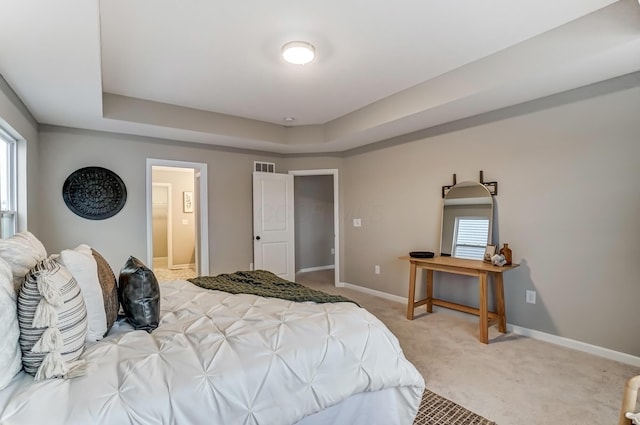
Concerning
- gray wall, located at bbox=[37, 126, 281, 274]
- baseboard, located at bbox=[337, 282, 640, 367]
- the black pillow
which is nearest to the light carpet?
baseboard, located at bbox=[337, 282, 640, 367]

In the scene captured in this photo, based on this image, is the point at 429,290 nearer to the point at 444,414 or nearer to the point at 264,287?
the point at 444,414

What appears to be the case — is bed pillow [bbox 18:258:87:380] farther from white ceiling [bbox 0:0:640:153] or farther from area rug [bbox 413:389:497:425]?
area rug [bbox 413:389:497:425]

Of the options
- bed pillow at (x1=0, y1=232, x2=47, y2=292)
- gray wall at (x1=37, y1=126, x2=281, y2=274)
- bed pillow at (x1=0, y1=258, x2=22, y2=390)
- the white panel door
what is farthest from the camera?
the white panel door

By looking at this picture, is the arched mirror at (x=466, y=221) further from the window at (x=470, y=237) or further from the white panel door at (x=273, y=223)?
the white panel door at (x=273, y=223)

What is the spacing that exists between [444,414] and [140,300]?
6.12 ft

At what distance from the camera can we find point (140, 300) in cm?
164

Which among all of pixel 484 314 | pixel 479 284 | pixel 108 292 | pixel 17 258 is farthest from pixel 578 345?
pixel 17 258

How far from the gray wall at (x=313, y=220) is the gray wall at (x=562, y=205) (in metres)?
3.17

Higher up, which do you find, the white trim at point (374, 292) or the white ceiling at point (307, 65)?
the white ceiling at point (307, 65)

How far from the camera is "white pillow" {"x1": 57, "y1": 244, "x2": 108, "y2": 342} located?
4.74 ft

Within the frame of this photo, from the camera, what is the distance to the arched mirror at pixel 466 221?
363cm

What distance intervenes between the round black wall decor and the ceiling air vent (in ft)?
6.13

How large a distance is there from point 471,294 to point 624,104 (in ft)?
7.37

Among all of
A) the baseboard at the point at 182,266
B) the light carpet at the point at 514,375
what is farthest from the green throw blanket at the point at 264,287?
the baseboard at the point at 182,266
